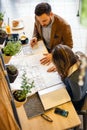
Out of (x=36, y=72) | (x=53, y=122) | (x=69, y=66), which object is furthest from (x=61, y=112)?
(x=36, y=72)

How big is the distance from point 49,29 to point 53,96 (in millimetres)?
882

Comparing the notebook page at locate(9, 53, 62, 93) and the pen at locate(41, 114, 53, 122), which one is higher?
the notebook page at locate(9, 53, 62, 93)

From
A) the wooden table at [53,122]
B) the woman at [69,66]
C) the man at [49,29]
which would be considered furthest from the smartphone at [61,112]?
the man at [49,29]

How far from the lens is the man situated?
7.39ft

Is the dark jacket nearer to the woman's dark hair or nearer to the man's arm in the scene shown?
the man's arm

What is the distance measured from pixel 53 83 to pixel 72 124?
41cm

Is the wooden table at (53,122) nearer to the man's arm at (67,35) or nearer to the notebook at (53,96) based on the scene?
the notebook at (53,96)

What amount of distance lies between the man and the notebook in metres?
0.40

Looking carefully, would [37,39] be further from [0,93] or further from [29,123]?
[0,93]

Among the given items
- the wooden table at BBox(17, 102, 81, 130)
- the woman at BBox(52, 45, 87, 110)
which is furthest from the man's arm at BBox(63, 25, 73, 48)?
the wooden table at BBox(17, 102, 81, 130)

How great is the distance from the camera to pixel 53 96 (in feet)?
5.94

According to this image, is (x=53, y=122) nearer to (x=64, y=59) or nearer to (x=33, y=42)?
(x=64, y=59)

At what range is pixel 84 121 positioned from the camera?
2.13 m

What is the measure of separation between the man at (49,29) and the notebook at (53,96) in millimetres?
400
